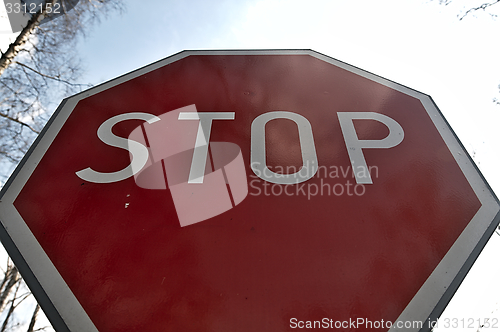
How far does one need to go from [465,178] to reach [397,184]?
0.85ft

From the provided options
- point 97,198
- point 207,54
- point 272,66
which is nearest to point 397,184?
point 272,66

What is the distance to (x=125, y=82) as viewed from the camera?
152 centimetres

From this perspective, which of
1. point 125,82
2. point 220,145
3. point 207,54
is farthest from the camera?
point 207,54

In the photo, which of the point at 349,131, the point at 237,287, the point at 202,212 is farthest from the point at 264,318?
the point at 349,131

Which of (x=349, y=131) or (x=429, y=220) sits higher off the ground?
(x=349, y=131)

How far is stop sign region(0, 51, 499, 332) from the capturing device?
0.75 metres

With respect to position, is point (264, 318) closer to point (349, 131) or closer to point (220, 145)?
point (220, 145)

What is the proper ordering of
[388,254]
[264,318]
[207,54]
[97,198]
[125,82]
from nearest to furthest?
1. [264,318]
2. [388,254]
3. [97,198]
4. [125,82]
5. [207,54]

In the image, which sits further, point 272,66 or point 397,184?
point 272,66

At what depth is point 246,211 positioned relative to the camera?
3.04ft

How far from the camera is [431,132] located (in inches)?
48.1

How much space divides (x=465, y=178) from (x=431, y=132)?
0.28 m

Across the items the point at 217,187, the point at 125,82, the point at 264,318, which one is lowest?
the point at 264,318

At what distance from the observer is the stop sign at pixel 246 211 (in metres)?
0.75
